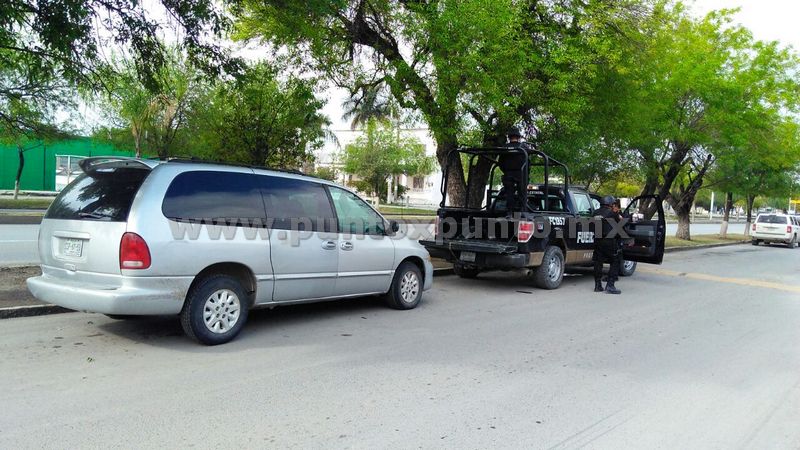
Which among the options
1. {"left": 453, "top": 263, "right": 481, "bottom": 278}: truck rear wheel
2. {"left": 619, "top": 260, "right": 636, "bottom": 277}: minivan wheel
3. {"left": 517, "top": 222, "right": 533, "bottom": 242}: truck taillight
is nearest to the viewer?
{"left": 517, "top": 222, "right": 533, "bottom": 242}: truck taillight

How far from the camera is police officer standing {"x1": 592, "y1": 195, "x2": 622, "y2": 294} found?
10.3 meters

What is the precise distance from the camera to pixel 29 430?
11.6 ft

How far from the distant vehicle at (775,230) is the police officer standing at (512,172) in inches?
954

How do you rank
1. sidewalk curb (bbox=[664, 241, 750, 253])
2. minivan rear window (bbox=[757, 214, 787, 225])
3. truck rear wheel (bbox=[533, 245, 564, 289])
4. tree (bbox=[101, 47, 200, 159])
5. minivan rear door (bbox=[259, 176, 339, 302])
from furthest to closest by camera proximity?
minivan rear window (bbox=[757, 214, 787, 225])
sidewalk curb (bbox=[664, 241, 750, 253])
tree (bbox=[101, 47, 200, 159])
truck rear wheel (bbox=[533, 245, 564, 289])
minivan rear door (bbox=[259, 176, 339, 302])

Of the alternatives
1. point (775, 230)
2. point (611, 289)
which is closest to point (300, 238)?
point (611, 289)

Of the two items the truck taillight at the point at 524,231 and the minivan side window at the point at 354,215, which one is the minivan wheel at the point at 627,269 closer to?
the truck taillight at the point at 524,231

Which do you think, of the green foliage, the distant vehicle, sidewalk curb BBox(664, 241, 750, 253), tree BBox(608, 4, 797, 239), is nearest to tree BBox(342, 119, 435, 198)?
the green foliage

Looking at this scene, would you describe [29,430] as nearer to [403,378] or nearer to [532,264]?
[403,378]

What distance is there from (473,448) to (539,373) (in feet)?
5.90

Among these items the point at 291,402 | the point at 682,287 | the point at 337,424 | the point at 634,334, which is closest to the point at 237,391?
the point at 291,402

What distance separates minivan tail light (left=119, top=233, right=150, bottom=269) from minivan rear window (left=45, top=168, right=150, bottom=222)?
0.20m

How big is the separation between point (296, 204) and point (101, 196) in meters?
1.97

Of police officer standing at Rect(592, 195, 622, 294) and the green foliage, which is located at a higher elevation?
the green foliage

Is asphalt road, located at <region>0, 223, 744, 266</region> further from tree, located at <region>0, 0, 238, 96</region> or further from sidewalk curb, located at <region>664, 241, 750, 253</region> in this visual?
sidewalk curb, located at <region>664, 241, 750, 253</region>
